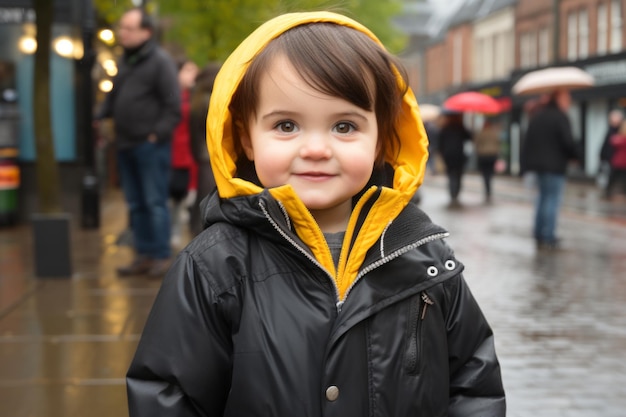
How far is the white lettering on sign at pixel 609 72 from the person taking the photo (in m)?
28.2

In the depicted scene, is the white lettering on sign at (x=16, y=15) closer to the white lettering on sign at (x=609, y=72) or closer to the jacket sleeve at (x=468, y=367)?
the jacket sleeve at (x=468, y=367)

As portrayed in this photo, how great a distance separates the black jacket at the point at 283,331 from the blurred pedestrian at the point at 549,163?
30.9 ft

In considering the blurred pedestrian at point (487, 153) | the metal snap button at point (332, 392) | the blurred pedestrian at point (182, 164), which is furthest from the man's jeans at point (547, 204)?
the metal snap button at point (332, 392)

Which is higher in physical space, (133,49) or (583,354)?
(133,49)

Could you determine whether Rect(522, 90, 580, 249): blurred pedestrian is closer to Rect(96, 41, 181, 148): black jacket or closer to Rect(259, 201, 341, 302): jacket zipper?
Rect(96, 41, 181, 148): black jacket

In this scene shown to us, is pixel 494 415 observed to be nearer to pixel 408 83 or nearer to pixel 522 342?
pixel 408 83

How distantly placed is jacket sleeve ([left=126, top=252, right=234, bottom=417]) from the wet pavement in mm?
2328

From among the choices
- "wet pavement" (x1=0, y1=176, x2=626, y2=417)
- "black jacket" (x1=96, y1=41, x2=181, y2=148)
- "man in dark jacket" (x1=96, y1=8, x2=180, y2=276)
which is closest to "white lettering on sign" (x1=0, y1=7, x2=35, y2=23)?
"wet pavement" (x1=0, y1=176, x2=626, y2=417)

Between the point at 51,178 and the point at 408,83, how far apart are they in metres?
6.34

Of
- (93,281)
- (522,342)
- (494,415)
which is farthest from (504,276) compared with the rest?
(494,415)

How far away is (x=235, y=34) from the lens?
1994 cm

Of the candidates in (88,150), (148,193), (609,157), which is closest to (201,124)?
(148,193)

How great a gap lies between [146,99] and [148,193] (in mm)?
780

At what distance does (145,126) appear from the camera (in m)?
7.72
